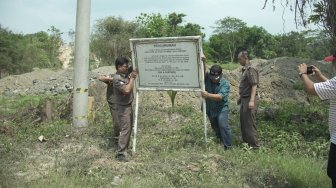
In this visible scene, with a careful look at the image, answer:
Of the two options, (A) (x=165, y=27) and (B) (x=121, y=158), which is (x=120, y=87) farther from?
(A) (x=165, y=27)

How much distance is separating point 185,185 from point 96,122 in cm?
471

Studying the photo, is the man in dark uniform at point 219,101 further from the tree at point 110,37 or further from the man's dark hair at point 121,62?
the tree at point 110,37

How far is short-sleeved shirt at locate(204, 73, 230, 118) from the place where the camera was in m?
7.81

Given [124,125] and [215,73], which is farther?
[215,73]

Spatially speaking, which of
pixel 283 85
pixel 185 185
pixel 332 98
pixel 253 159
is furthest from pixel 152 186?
pixel 283 85

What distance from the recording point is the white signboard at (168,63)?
7297mm

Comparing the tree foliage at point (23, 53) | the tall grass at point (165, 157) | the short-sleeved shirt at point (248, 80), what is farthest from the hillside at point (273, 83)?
the tree foliage at point (23, 53)

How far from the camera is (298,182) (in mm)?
6090

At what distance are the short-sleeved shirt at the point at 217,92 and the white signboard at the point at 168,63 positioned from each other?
1.77 ft

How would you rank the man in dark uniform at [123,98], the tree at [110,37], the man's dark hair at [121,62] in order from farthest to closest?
the tree at [110,37], the man's dark hair at [121,62], the man in dark uniform at [123,98]

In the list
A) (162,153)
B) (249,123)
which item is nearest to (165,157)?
(162,153)

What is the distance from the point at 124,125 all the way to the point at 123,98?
0.43 m

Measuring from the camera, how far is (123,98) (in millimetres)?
7445

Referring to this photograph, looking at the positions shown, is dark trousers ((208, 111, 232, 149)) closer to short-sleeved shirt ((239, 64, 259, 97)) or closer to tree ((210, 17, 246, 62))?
short-sleeved shirt ((239, 64, 259, 97))
